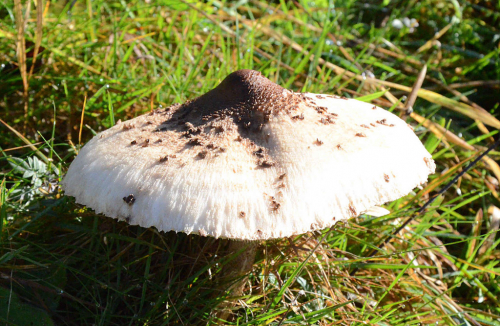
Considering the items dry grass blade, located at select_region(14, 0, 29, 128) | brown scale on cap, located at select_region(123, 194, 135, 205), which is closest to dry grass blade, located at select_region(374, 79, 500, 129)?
brown scale on cap, located at select_region(123, 194, 135, 205)

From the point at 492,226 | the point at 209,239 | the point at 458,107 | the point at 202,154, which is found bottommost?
the point at 492,226

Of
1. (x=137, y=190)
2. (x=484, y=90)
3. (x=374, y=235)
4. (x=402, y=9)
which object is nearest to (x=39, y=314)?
(x=137, y=190)

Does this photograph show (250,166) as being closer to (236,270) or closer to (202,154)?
(202,154)

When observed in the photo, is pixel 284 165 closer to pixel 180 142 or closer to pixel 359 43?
pixel 180 142

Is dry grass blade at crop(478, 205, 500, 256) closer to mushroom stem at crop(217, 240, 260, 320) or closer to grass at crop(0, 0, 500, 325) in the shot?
grass at crop(0, 0, 500, 325)

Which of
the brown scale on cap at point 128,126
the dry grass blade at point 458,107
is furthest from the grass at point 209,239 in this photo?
the brown scale on cap at point 128,126

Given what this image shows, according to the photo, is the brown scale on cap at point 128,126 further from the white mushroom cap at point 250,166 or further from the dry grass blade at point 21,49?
the dry grass blade at point 21,49

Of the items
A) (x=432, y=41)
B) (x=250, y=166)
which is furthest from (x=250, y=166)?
(x=432, y=41)
